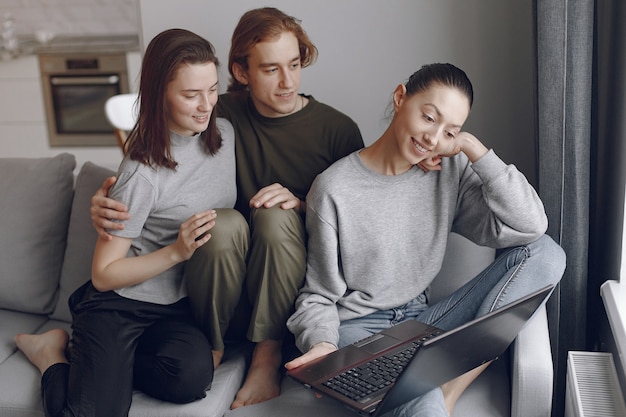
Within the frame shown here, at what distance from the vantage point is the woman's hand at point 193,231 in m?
1.61

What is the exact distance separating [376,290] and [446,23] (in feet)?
2.68

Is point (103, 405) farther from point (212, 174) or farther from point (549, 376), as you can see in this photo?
point (549, 376)

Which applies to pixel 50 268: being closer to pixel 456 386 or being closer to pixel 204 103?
pixel 204 103

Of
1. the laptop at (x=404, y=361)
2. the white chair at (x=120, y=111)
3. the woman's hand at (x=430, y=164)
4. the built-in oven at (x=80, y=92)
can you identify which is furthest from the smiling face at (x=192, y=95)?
the built-in oven at (x=80, y=92)

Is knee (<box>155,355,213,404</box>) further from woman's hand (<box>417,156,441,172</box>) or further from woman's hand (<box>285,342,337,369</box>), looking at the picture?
woman's hand (<box>417,156,441,172</box>)

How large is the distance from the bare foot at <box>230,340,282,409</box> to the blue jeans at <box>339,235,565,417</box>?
18 cm

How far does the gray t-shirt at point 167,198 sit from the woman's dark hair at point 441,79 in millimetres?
525

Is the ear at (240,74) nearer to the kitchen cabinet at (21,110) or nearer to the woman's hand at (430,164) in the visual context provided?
the woman's hand at (430,164)

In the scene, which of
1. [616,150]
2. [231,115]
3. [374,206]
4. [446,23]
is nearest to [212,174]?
[231,115]

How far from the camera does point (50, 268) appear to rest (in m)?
2.10

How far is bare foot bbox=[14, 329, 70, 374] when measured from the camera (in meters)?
1.76

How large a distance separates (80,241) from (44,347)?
0.35m

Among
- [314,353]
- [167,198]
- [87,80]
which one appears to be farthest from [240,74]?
[87,80]

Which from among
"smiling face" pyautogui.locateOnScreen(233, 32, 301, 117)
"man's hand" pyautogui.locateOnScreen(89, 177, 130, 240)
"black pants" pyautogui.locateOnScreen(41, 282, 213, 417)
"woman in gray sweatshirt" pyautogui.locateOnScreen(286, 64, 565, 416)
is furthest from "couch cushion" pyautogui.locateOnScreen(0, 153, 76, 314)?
"woman in gray sweatshirt" pyautogui.locateOnScreen(286, 64, 565, 416)
